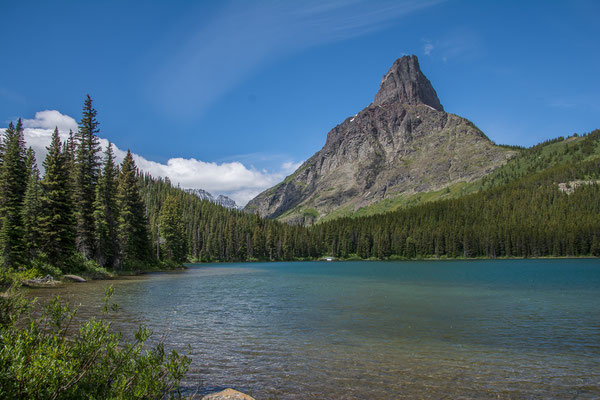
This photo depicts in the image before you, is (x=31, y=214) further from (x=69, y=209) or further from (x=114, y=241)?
(x=114, y=241)

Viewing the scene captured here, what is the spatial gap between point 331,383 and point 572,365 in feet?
34.1

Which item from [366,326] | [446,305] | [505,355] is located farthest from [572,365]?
[446,305]

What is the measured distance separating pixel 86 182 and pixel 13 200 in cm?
1237

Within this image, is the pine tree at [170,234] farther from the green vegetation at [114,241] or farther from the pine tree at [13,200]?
the pine tree at [13,200]

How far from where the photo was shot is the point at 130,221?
6875cm

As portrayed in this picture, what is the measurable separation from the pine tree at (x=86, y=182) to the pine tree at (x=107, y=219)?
3.12 ft

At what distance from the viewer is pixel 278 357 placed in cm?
1534

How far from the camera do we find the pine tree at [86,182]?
179 ft

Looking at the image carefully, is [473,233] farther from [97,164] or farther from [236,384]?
[236,384]

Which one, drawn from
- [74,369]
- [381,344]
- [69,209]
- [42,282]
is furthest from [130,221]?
[74,369]

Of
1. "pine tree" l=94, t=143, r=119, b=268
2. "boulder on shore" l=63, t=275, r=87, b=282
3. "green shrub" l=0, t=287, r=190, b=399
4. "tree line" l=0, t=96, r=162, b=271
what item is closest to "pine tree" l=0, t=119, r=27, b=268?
"tree line" l=0, t=96, r=162, b=271

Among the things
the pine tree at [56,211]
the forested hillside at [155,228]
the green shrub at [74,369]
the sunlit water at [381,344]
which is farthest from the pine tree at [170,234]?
the green shrub at [74,369]

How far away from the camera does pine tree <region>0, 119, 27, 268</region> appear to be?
38.1 meters

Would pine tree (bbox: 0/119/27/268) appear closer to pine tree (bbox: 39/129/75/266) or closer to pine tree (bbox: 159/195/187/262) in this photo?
pine tree (bbox: 39/129/75/266)
